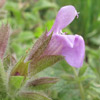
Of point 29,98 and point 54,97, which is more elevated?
point 29,98

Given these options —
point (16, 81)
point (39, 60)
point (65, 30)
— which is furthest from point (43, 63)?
point (65, 30)

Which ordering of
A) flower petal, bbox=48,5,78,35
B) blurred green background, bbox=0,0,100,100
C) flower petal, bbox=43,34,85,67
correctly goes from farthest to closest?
blurred green background, bbox=0,0,100,100 → flower petal, bbox=48,5,78,35 → flower petal, bbox=43,34,85,67

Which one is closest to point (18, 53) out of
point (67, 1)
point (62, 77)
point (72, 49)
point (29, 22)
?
point (62, 77)

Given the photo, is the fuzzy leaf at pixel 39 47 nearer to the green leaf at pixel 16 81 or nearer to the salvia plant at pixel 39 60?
the salvia plant at pixel 39 60

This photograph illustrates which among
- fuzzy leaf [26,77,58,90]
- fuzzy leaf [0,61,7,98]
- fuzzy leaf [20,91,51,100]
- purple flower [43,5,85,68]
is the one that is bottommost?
fuzzy leaf [20,91,51,100]

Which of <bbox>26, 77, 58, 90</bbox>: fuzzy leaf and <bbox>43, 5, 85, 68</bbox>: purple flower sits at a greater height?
<bbox>43, 5, 85, 68</bbox>: purple flower

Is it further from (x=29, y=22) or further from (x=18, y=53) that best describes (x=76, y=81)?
(x=29, y=22)

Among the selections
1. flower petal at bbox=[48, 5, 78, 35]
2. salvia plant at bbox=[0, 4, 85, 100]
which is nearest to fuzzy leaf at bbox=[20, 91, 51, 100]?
salvia plant at bbox=[0, 4, 85, 100]

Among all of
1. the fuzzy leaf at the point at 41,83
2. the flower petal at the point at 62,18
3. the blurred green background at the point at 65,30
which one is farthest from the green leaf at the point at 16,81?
the blurred green background at the point at 65,30

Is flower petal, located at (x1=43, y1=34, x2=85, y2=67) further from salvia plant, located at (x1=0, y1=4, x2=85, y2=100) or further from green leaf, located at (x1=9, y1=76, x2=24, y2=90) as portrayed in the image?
green leaf, located at (x1=9, y1=76, x2=24, y2=90)
